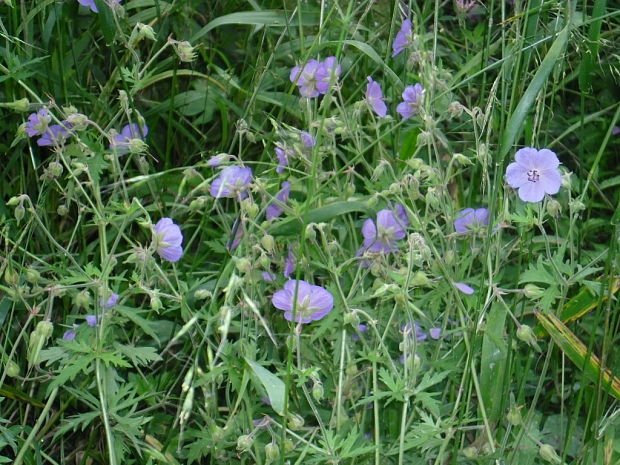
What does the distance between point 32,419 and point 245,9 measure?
1033 millimetres

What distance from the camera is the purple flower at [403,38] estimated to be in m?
1.83

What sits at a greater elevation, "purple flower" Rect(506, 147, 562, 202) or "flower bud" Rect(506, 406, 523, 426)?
"purple flower" Rect(506, 147, 562, 202)

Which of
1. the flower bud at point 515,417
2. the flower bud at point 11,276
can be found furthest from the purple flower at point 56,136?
the flower bud at point 515,417

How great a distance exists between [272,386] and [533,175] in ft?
1.84

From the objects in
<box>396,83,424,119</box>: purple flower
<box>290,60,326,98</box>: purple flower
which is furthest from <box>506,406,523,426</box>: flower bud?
<box>290,60,326,98</box>: purple flower

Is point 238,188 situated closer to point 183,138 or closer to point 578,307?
point 578,307

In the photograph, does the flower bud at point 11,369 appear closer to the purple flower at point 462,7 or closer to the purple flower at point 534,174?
the purple flower at point 534,174

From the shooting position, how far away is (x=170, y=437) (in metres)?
1.61

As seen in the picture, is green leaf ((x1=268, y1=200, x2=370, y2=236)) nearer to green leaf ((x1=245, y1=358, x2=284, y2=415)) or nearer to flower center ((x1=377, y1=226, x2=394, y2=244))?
flower center ((x1=377, y1=226, x2=394, y2=244))

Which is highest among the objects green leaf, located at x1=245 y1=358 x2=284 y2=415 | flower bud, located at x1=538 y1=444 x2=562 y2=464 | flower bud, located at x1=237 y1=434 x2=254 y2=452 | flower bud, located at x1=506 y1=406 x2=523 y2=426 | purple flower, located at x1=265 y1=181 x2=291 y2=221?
purple flower, located at x1=265 y1=181 x2=291 y2=221

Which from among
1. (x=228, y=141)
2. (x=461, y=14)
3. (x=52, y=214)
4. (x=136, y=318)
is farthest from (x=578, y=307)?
(x=52, y=214)

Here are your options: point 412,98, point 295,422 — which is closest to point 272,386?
point 295,422

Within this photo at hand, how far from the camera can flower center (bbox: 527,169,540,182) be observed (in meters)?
1.57

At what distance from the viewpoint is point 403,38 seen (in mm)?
1864
